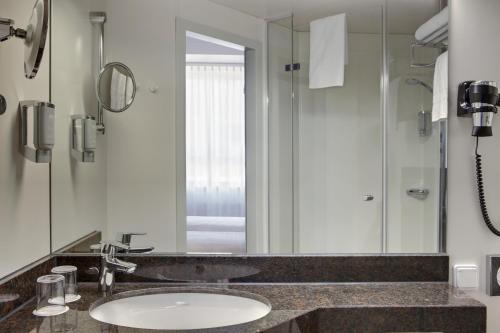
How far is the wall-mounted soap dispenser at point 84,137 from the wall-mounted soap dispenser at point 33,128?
23 cm

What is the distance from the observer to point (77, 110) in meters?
1.52

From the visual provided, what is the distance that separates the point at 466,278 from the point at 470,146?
46 centimetres

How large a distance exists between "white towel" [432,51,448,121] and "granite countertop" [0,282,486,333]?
61 centimetres

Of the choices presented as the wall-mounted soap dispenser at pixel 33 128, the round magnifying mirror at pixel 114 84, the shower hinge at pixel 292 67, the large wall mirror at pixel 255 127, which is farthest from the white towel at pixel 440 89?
the wall-mounted soap dispenser at pixel 33 128

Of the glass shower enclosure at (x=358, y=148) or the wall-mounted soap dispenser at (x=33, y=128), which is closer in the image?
the wall-mounted soap dispenser at (x=33, y=128)

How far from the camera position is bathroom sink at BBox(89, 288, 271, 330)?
1269 millimetres

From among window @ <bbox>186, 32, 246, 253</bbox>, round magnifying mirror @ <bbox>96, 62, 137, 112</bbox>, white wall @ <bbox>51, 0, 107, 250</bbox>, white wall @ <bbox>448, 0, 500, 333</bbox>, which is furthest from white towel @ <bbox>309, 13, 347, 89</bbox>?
white wall @ <bbox>51, 0, 107, 250</bbox>

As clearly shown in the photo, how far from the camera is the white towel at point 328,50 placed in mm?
1550

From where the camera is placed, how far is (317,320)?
4.01ft

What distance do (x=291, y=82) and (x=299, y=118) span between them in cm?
14

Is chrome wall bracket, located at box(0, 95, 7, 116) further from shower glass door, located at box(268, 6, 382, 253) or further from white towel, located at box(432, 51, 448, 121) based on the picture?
white towel, located at box(432, 51, 448, 121)

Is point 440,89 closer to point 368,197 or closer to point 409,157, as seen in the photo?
point 409,157

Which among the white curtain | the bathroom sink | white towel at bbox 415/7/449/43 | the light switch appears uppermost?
white towel at bbox 415/7/449/43

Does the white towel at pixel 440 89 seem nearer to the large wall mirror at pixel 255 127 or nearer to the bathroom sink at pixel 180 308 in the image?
the large wall mirror at pixel 255 127
